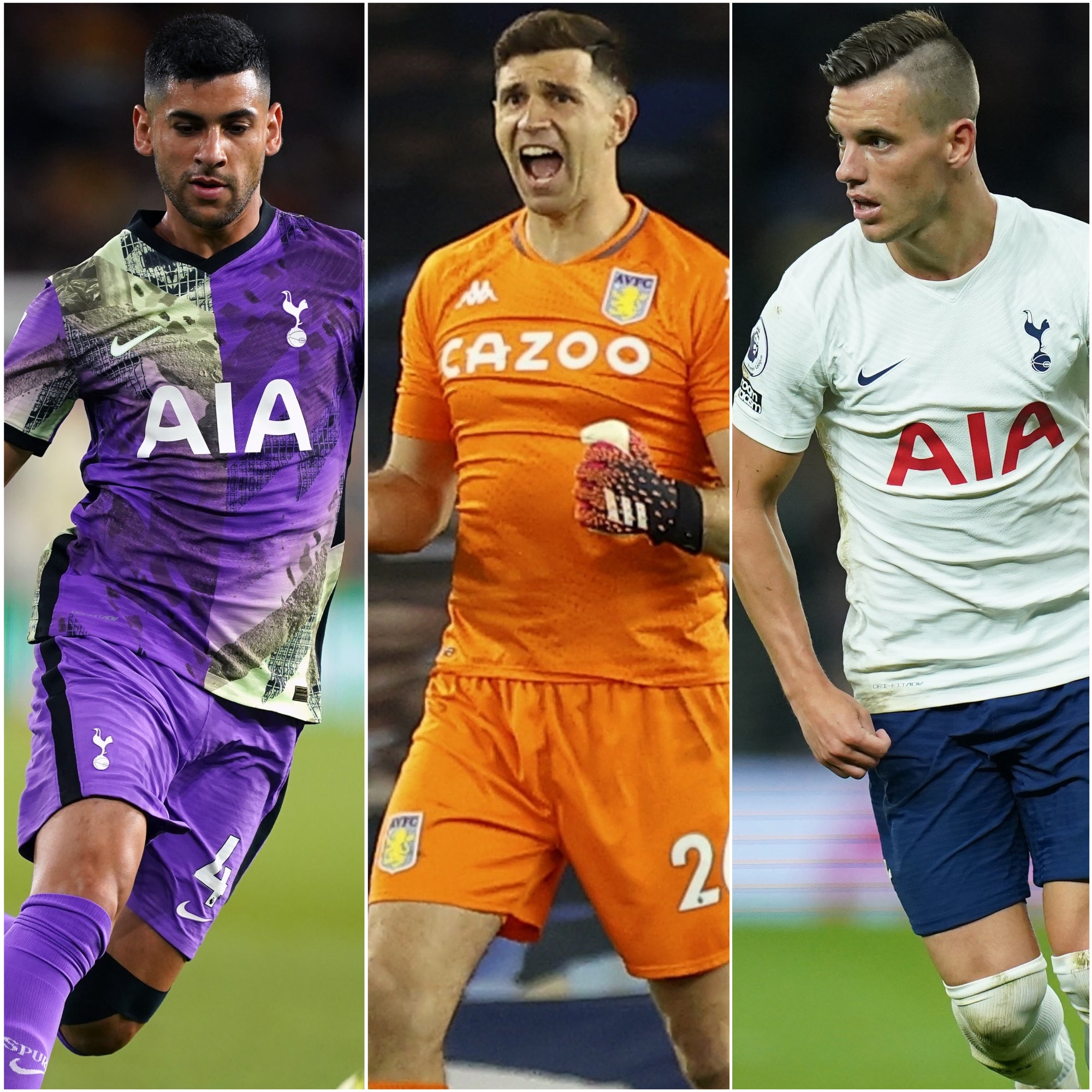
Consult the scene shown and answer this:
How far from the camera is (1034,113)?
3.38m

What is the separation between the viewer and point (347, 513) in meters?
3.59

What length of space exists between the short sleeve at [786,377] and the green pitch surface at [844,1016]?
1199 millimetres

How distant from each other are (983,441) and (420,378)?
1256mm

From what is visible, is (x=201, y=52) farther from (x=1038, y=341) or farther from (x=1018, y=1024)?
(x=1018, y=1024)

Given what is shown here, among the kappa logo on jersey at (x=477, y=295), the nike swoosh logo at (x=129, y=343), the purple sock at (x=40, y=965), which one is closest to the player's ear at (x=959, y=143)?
the kappa logo on jersey at (x=477, y=295)

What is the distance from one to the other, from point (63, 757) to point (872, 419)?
6.01ft

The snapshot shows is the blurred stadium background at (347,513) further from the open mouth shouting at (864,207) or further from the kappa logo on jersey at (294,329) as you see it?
the open mouth shouting at (864,207)

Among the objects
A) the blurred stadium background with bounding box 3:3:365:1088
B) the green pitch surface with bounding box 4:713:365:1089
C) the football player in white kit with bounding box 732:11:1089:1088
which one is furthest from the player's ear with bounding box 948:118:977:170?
the green pitch surface with bounding box 4:713:365:1089

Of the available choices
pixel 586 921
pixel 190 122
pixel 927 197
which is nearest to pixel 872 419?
pixel 927 197

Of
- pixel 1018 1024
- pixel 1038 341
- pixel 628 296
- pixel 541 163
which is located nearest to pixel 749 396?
pixel 628 296

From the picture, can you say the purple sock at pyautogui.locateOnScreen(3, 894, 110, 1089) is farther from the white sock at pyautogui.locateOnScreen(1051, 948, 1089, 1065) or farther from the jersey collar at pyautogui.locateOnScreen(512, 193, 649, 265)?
the white sock at pyautogui.locateOnScreen(1051, 948, 1089, 1065)

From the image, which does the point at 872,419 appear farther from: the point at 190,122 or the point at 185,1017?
the point at 185,1017

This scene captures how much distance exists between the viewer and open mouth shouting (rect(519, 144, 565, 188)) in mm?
3367

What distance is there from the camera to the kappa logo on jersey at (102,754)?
3020 millimetres
